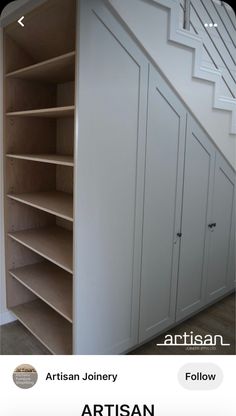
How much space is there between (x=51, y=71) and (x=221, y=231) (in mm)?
1832

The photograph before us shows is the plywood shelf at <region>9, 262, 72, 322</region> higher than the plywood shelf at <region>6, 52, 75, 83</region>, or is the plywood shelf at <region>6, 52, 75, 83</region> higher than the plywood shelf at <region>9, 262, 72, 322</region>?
the plywood shelf at <region>6, 52, 75, 83</region>

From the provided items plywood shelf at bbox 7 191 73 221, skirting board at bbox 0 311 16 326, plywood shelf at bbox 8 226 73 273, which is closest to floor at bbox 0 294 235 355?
skirting board at bbox 0 311 16 326

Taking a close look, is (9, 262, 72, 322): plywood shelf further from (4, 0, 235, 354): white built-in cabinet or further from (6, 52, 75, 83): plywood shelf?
(6, 52, 75, 83): plywood shelf

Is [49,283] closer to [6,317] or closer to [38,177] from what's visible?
[6,317]

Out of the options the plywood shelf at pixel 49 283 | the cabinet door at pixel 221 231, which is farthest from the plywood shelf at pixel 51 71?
the plywood shelf at pixel 49 283

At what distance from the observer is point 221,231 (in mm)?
2738

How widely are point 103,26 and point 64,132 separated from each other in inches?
39.7

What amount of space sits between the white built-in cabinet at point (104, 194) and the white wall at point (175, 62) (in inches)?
2.5

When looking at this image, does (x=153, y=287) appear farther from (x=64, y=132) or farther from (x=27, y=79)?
(x=27, y=79)

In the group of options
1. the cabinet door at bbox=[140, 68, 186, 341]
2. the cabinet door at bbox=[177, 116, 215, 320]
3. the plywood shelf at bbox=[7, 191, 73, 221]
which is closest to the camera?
the plywood shelf at bbox=[7, 191, 73, 221]

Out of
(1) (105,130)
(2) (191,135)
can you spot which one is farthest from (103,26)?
(2) (191,135)

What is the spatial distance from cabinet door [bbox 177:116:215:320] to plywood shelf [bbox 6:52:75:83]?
0.88 meters

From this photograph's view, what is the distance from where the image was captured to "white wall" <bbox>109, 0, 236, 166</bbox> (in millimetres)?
1729

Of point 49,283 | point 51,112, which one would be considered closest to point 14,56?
point 51,112
